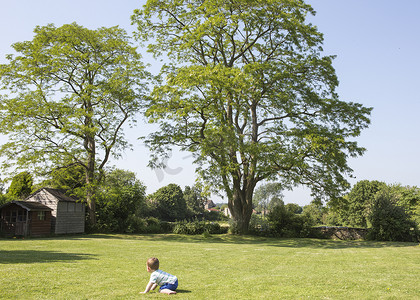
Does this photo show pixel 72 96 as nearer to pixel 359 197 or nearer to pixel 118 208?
pixel 118 208

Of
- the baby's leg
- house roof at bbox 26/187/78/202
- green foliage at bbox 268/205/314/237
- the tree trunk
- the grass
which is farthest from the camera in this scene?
house roof at bbox 26/187/78/202

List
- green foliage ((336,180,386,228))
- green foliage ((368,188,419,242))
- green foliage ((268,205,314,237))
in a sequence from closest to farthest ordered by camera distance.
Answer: green foliage ((368,188,419,242)) → green foliage ((268,205,314,237)) → green foliage ((336,180,386,228))

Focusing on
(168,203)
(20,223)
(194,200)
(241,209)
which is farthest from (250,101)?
(194,200)

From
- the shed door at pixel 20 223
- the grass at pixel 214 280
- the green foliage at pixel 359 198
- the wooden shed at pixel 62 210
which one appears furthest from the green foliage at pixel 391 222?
the shed door at pixel 20 223

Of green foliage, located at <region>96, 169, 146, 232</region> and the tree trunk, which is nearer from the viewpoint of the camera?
the tree trunk

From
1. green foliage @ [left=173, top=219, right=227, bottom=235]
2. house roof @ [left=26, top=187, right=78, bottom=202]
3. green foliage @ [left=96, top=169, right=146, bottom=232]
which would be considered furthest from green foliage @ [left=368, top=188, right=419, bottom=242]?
house roof @ [left=26, top=187, right=78, bottom=202]

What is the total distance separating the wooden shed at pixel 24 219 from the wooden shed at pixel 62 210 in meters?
0.86

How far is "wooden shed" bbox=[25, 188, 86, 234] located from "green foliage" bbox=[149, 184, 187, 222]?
4068cm

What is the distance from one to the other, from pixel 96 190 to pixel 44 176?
481cm

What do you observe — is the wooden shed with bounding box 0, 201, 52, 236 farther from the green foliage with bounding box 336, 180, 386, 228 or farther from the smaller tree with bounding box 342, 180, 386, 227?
the smaller tree with bounding box 342, 180, 386, 227

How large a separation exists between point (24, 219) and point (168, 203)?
47.5 m

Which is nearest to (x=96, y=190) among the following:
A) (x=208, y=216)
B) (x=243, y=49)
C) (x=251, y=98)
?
(x=251, y=98)

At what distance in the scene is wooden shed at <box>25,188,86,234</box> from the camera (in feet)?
107

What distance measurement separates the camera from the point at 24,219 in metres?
30.4
